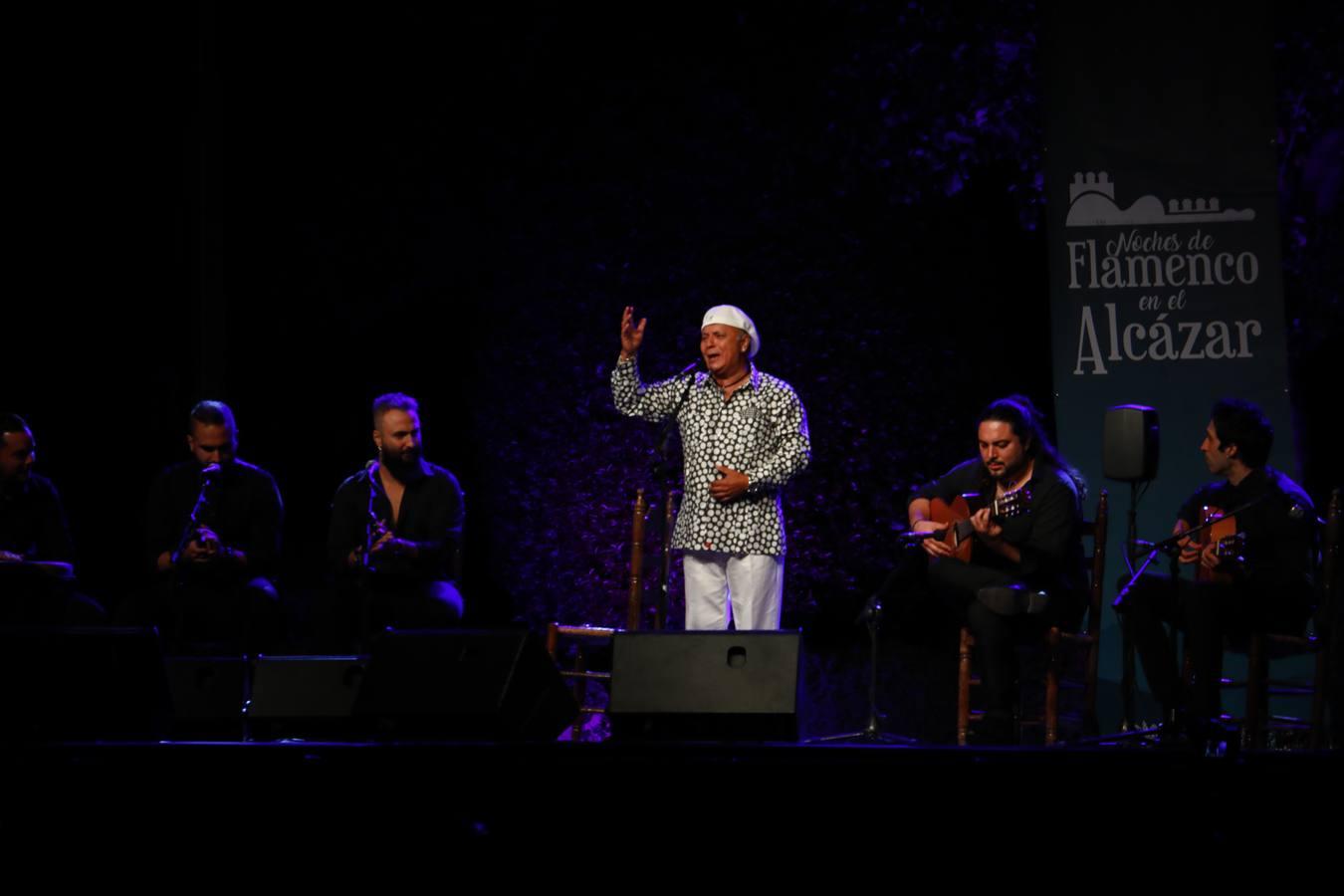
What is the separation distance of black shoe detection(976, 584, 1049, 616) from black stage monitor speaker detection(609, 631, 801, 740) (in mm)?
1379

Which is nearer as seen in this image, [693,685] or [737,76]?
[693,685]

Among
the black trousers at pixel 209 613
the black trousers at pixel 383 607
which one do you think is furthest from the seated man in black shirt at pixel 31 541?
the black trousers at pixel 383 607

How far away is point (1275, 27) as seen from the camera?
232 inches

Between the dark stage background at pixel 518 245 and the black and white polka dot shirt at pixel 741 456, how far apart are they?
88 cm

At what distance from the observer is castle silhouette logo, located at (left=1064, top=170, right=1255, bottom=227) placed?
5.85 meters

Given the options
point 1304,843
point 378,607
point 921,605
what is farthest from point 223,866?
point 921,605

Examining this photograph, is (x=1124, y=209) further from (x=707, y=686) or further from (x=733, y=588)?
(x=707, y=686)

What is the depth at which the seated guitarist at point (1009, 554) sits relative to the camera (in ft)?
16.3

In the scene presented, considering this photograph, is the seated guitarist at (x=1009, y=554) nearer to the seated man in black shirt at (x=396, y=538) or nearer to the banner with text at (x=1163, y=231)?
the banner with text at (x=1163, y=231)

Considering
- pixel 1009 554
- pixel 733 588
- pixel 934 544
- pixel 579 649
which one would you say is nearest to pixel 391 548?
pixel 579 649

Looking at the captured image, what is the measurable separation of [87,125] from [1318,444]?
5.34 meters

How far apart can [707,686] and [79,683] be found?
1.51m

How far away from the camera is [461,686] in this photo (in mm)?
3812

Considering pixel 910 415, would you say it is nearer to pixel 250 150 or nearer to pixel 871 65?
pixel 871 65
